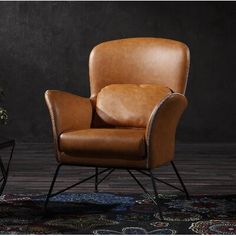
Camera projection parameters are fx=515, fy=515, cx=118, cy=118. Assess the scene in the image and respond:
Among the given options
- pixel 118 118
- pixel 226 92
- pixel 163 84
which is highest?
pixel 163 84

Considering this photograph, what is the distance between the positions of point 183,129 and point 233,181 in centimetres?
266

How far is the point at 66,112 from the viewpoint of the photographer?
3.11 meters

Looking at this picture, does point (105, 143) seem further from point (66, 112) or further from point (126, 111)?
point (126, 111)

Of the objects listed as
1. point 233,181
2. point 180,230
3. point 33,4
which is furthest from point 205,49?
point 180,230

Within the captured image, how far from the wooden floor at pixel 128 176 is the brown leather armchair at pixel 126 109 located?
52 cm

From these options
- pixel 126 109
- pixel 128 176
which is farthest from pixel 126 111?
pixel 128 176

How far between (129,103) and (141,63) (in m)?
0.31

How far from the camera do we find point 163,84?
3402mm

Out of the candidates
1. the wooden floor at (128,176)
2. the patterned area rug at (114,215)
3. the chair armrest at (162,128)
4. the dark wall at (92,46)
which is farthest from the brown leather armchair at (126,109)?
the dark wall at (92,46)

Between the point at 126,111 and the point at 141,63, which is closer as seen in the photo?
the point at 126,111

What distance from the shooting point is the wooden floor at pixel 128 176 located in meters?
3.77

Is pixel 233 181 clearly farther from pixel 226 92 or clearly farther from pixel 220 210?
pixel 226 92

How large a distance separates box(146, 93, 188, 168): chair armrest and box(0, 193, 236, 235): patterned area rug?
0.31 meters

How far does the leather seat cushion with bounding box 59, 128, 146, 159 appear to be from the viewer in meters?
2.79
